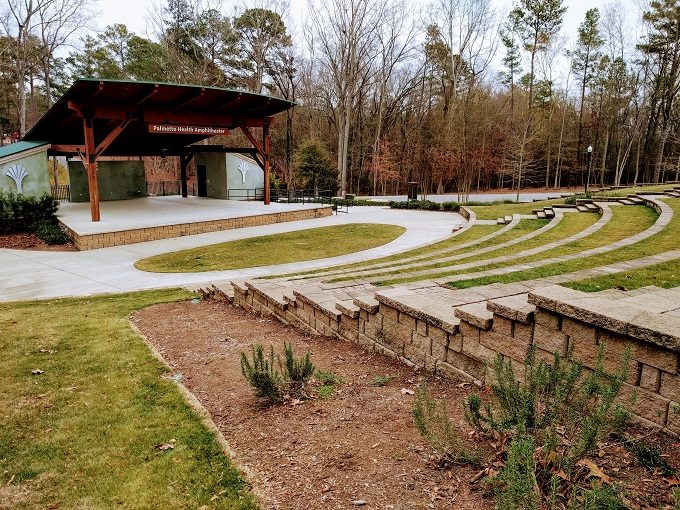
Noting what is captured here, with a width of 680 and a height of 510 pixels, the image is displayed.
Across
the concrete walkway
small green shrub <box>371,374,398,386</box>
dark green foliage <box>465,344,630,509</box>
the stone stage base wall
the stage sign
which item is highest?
the stage sign

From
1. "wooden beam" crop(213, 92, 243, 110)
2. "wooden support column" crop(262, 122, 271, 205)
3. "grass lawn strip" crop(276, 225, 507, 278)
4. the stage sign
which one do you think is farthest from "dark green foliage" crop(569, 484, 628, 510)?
"wooden support column" crop(262, 122, 271, 205)

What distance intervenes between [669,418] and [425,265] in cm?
567

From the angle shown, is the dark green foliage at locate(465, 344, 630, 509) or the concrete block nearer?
the dark green foliage at locate(465, 344, 630, 509)

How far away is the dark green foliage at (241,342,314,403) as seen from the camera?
3359 mm

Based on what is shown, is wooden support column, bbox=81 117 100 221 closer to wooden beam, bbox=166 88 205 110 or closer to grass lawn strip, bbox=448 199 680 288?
wooden beam, bbox=166 88 205 110

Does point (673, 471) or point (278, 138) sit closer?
point (673, 471)

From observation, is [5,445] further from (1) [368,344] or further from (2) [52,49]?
(2) [52,49]

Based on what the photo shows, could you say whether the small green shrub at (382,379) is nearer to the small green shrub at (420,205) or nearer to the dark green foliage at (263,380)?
the dark green foliage at (263,380)

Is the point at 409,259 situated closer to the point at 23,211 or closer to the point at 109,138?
the point at 109,138

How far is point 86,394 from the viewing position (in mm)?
3949

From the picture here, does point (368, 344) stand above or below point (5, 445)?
above

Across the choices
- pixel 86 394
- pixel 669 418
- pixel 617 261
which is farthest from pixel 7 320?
pixel 617 261

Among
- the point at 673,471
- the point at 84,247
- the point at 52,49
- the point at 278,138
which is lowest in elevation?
the point at 84,247

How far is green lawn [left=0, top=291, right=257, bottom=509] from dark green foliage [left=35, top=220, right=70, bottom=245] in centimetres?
1205
